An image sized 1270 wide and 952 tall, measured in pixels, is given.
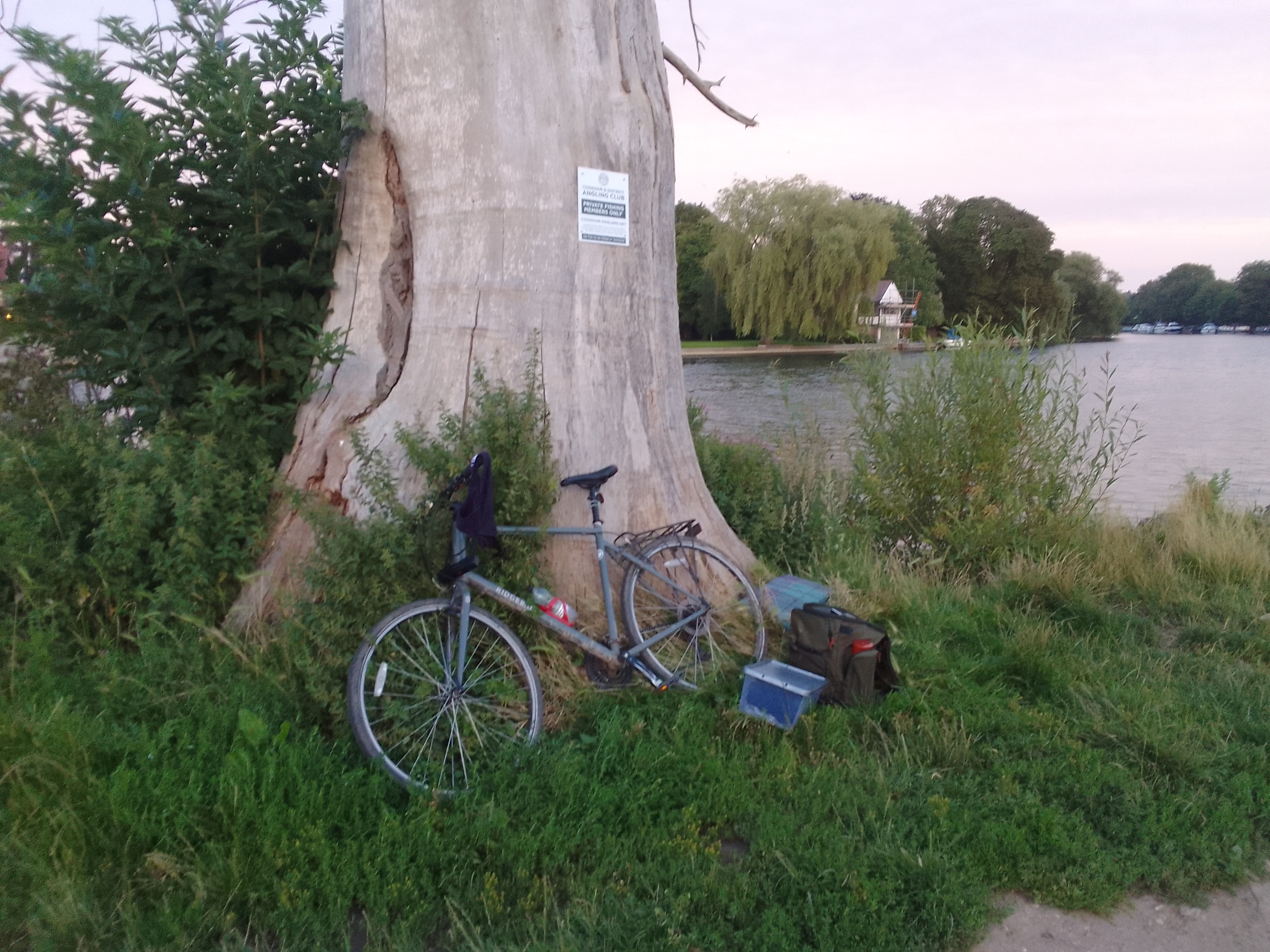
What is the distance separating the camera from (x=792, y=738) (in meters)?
3.62

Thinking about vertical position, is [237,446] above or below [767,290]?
below

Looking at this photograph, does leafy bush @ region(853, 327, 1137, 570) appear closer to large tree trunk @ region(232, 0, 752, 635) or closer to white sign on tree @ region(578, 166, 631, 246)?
large tree trunk @ region(232, 0, 752, 635)

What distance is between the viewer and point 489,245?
4312 mm

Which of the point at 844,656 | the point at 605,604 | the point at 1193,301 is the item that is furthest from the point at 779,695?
the point at 1193,301

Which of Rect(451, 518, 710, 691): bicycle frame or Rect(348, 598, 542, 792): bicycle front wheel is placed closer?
Rect(348, 598, 542, 792): bicycle front wheel

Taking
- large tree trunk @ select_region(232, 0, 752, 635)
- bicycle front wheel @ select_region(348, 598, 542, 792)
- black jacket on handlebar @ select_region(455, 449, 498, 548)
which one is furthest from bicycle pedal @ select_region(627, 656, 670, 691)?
black jacket on handlebar @ select_region(455, 449, 498, 548)

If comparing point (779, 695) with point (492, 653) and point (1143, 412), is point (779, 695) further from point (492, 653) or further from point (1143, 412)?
point (1143, 412)

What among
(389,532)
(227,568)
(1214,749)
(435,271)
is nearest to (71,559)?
(227,568)

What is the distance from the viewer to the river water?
9344mm

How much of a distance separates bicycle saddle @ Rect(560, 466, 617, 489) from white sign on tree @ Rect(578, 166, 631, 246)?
1.25 metres

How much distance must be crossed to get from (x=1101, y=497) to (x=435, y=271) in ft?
18.2

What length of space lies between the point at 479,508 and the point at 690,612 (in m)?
1.31

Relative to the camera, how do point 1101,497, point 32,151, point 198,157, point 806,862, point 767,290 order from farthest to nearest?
1. point 767,290
2. point 1101,497
3. point 198,157
4. point 32,151
5. point 806,862

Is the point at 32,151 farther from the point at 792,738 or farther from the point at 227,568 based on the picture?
the point at 792,738
